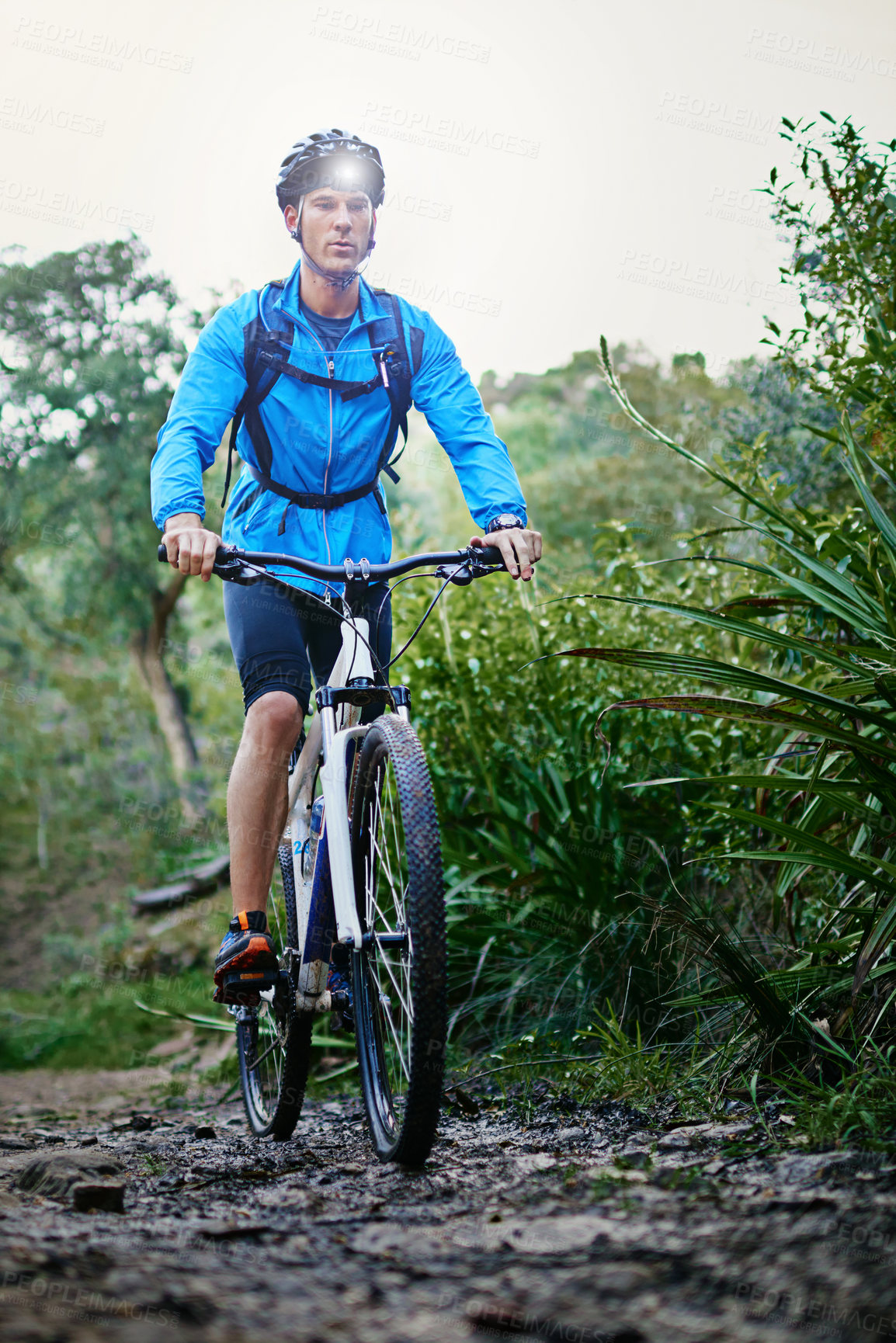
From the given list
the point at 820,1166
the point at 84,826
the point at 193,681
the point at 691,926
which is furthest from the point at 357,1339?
the point at 84,826

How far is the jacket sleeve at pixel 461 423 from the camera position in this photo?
2727 millimetres

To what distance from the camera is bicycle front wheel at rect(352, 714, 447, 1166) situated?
1895 millimetres

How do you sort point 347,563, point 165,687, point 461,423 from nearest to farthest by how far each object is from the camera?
point 347,563
point 461,423
point 165,687

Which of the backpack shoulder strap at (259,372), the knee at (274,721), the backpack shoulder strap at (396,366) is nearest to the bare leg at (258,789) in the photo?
the knee at (274,721)

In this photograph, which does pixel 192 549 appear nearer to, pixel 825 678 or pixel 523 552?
pixel 523 552

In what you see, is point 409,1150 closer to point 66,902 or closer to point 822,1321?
point 822,1321

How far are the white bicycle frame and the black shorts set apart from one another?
0.11 m

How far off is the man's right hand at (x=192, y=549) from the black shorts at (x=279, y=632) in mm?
332

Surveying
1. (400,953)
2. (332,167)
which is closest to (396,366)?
(332,167)

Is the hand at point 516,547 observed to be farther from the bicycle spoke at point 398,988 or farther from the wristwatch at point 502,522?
the bicycle spoke at point 398,988

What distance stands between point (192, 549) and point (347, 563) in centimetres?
35

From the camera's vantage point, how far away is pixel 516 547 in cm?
247

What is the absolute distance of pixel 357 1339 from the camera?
113 centimetres

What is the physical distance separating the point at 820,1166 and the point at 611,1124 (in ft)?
2.35
